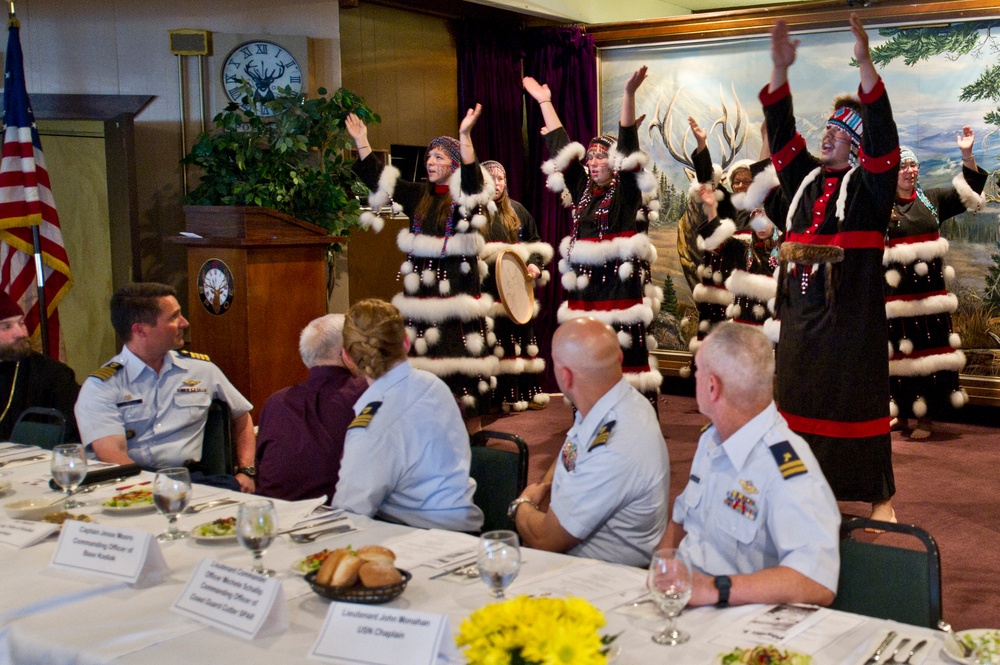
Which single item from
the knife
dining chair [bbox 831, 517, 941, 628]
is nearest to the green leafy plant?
dining chair [bbox 831, 517, 941, 628]

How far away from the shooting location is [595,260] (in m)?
5.70

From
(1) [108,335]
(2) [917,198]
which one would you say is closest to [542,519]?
(2) [917,198]

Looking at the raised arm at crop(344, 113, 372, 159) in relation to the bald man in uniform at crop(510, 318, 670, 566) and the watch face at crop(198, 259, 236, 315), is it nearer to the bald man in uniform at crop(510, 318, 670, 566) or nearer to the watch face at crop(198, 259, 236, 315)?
the watch face at crop(198, 259, 236, 315)

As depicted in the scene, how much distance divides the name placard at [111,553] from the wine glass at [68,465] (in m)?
0.40

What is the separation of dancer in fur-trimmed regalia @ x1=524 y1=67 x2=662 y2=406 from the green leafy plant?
1.35m

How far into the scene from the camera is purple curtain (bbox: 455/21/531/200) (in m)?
8.45

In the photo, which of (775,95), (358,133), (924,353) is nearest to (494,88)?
(358,133)

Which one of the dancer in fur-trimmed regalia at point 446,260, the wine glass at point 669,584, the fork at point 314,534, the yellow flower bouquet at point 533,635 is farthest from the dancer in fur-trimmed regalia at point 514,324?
the yellow flower bouquet at point 533,635

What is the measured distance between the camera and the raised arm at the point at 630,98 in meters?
4.78

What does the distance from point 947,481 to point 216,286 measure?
4.07m

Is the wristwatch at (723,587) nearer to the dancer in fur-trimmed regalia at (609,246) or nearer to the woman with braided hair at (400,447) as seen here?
the woman with braided hair at (400,447)

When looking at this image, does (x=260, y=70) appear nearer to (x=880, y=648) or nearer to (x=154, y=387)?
(x=154, y=387)

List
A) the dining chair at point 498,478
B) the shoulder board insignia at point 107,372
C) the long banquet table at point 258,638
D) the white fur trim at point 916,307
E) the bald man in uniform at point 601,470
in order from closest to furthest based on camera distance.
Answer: the long banquet table at point 258,638
the bald man in uniform at point 601,470
the dining chair at point 498,478
the shoulder board insignia at point 107,372
the white fur trim at point 916,307

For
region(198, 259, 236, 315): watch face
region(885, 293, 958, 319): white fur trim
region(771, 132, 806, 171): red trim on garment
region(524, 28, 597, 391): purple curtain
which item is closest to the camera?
region(771, 132, 806, 171): red trim on garment
